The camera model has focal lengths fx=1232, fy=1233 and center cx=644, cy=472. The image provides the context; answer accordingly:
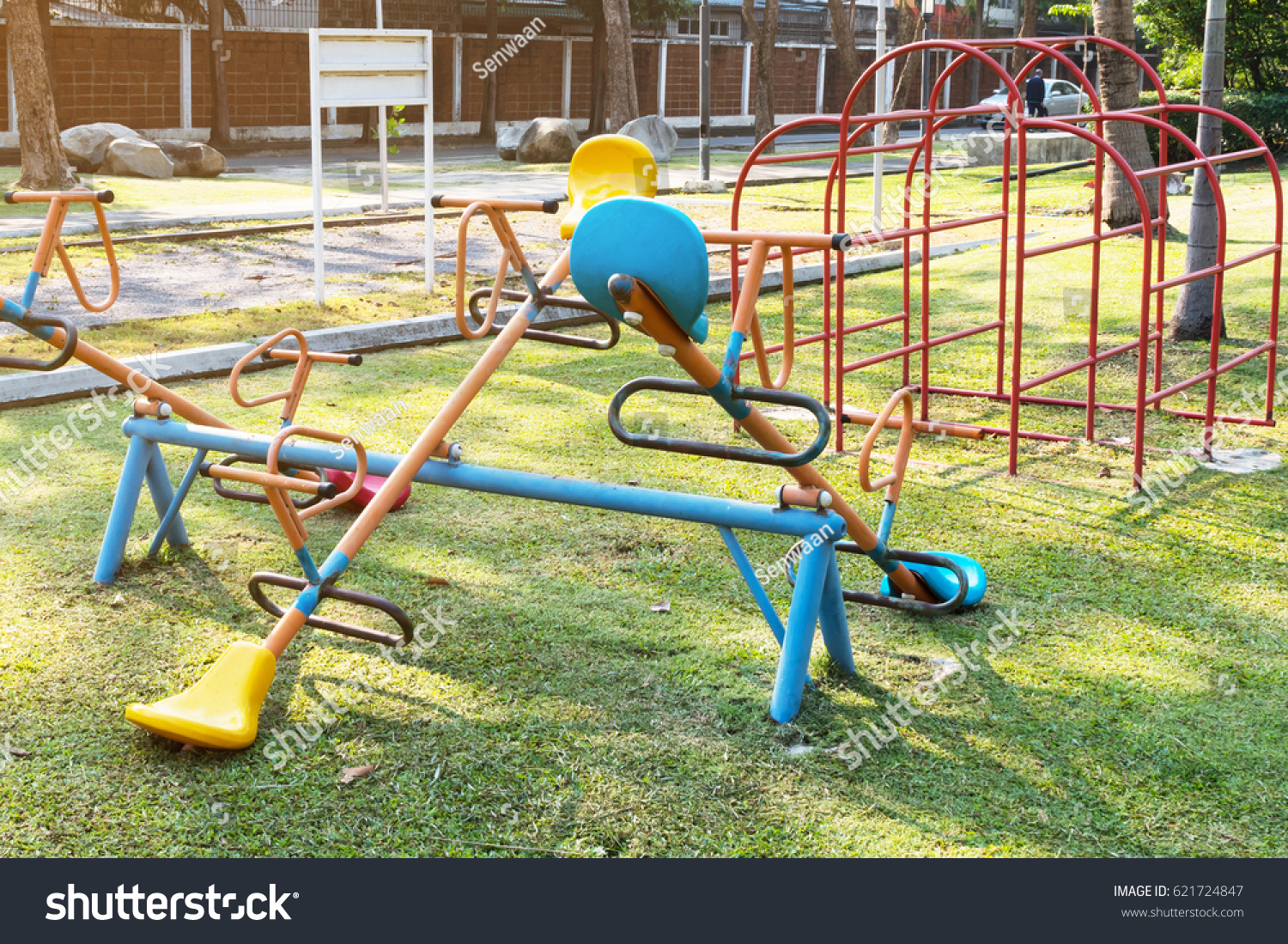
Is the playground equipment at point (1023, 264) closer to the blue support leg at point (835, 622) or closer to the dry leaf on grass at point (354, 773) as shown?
the blue support leg at point (835, 622)

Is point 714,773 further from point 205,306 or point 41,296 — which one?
point 41,296

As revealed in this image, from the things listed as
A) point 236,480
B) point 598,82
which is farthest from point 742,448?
point 598,82

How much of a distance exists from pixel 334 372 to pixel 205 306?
1948 mm

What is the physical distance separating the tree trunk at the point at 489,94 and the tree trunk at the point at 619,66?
7.10 meters

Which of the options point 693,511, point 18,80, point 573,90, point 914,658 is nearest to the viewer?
point 693,511

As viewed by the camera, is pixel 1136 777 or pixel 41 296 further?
pixel 41 296

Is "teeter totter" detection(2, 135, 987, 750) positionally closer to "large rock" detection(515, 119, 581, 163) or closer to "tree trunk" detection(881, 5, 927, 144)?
"tree trunk" detection(881, 5, 927, 144)

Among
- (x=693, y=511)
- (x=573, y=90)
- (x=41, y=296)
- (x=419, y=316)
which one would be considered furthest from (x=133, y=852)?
(x=573, y=90)

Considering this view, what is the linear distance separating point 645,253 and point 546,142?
20075mm

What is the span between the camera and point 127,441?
17.3 ft

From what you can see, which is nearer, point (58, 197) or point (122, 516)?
point (58, 197)

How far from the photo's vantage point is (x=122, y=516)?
12.3 ft

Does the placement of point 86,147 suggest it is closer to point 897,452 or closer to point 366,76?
point 366,76

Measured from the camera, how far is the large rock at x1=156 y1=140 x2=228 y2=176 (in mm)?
18453
